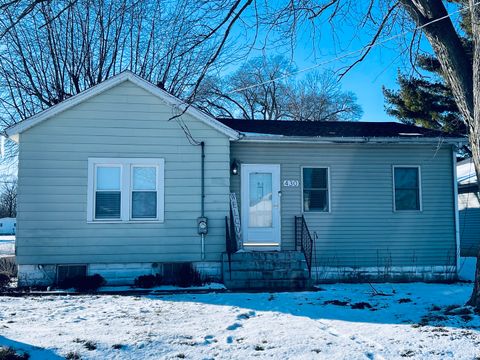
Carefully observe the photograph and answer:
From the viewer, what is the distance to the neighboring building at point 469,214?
17.7 metres

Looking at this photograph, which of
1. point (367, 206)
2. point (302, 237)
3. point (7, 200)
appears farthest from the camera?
point (7, 200)

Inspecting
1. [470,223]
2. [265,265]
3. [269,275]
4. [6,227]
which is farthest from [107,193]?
[6,227]

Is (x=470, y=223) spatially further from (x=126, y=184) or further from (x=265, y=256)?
(x=126, y=184)

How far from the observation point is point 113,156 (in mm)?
9898

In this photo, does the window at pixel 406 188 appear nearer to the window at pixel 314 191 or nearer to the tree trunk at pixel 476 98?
the window at pixel 314 191

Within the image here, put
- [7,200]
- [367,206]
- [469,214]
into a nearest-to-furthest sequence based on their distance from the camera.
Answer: [367,206], [469,214], [7,200]

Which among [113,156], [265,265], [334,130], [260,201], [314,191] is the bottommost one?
[265,265]

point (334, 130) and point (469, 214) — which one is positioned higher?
point (334, 130)

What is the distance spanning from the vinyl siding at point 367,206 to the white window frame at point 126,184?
6.25ft

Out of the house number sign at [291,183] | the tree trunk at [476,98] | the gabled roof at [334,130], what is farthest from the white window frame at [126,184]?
the tree trunk at [476,98]

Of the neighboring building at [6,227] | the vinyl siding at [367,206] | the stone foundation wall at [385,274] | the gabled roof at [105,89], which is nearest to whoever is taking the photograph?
the gabled roof at [105,89]

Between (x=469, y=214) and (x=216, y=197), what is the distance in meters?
12.5

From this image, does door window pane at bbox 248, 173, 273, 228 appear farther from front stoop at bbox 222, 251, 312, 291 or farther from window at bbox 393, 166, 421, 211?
window at bbox 393, 166, 421, 211

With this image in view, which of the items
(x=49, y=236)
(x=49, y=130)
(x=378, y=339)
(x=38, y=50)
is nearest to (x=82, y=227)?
(x=49, y=236)
